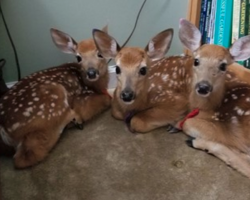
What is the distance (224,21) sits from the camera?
2.45m

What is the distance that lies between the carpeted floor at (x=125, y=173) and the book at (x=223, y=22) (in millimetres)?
790

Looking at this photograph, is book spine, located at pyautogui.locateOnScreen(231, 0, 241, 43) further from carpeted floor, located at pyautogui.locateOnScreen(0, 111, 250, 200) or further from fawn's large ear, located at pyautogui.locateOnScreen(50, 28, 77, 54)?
fawn's large ear, located at pyautogui.locateOnScreen(50, 28, 77, 54)

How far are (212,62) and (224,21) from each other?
65 centimetres

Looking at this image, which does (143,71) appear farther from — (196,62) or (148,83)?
(196,62)

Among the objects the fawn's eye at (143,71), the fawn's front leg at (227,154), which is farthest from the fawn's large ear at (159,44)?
the fawn's front leg at (227,154)

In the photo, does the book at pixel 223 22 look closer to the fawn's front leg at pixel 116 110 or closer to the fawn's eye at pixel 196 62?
the fawn's eye at pixel 196 62

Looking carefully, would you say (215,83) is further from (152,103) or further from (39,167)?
(39,167)

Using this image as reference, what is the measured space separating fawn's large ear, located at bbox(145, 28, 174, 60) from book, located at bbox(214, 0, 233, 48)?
599mm

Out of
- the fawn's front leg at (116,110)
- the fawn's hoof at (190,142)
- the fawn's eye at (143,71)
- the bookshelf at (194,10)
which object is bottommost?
the fawn's hoof at (190,142)

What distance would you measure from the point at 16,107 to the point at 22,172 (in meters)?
0.33

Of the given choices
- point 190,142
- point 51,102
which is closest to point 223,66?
point 190,142

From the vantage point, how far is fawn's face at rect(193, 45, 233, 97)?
6.28 ft

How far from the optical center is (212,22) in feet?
8.25

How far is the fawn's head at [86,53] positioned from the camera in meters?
2.16
